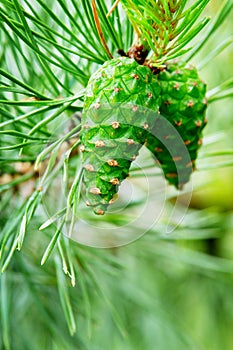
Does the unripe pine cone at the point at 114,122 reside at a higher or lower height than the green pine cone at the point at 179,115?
higher

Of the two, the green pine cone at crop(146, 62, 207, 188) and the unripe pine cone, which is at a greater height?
the unripe pine cone

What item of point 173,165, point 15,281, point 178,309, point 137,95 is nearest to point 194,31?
point 137,95

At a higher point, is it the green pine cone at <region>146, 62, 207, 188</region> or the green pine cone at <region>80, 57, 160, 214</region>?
the green pine cone at <region>80, 57, 160, 214</region>
